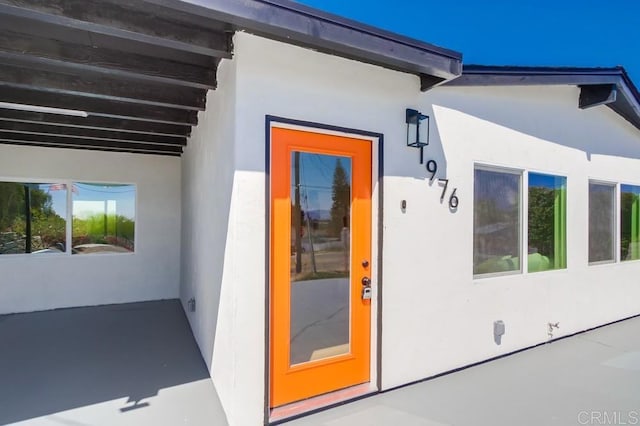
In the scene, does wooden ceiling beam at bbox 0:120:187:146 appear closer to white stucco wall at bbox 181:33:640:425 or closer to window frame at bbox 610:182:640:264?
white stucco wall at bbox 181:33:640:425

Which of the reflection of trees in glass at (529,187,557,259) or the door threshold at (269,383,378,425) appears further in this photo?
the reflection of trees in glass at (529,187,557,259)

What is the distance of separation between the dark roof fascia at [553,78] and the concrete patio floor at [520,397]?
3155mm

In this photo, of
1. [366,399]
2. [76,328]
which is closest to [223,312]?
[366,399]

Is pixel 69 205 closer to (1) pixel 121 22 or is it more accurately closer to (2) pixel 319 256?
(1) pixel 121 22

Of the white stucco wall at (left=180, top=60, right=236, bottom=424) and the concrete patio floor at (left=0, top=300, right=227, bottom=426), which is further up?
the white stucco wall at (left=180, top=60, right=236, bottom=424)

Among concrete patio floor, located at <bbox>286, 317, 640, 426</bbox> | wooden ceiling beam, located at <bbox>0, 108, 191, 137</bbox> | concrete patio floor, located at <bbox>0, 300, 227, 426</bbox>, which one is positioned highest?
wooden ceiling beam, located at <bbox>0, 108, 191, 137</bbox>

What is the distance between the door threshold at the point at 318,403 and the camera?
278 cm

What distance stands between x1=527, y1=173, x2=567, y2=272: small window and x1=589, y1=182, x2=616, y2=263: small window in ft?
2.71

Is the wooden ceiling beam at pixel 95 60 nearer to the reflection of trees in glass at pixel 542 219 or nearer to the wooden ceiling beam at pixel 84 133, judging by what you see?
the wooden ceiling beam at pixel 84 133

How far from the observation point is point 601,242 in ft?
17.8

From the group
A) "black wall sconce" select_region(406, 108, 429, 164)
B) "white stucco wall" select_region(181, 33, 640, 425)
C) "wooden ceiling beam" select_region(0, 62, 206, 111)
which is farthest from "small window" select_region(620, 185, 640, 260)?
"wooden ceiling beam" select_region(0, 62, 206, 111)

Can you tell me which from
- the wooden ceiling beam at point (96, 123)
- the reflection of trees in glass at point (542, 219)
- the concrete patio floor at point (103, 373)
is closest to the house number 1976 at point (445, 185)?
the reflection of trees in glass at point (542, 219)

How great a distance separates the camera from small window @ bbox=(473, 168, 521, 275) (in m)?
4.00

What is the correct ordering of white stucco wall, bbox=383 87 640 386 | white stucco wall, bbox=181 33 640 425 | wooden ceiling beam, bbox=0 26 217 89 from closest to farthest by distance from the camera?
wooden ceiling beam, bbox=0 26 217 89
white stucco wall, bbox=181 33 640 425
white stucco wall, bbox=383 87 640 386
